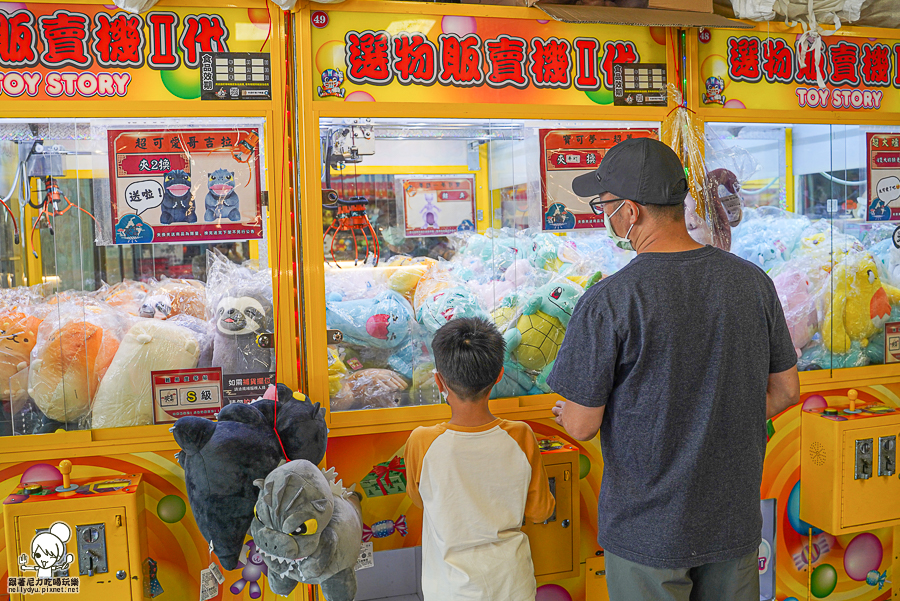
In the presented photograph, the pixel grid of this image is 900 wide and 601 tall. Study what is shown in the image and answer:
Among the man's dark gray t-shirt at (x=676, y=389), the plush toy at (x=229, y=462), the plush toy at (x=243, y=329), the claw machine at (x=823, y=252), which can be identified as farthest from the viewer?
the claw machine at (x=823, y=252)

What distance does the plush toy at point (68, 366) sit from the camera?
2328 millimetres

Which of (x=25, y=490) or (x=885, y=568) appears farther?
(x=885, y=568)

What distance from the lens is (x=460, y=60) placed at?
8.36 ft

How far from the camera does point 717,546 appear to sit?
5.36 feet

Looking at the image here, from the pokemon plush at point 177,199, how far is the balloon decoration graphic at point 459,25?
107cm

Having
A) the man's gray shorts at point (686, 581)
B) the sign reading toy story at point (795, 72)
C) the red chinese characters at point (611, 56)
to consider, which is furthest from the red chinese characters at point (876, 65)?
the man's gray shorts at point (686, 581)

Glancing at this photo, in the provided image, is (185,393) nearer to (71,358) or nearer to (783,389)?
(71,358)

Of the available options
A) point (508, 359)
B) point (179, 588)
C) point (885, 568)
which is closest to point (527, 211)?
point (508, 359)

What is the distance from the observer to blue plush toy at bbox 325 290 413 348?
2562 millimetres

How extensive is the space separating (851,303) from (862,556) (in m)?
1.18

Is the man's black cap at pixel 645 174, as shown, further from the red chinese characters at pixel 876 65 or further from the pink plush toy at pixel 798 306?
the red chinese characters at pixel 876 65

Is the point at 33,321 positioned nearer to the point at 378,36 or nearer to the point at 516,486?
the point at 378,36

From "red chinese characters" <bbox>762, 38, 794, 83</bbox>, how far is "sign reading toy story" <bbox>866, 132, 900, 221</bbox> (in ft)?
1.80

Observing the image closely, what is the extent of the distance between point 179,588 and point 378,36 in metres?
2.10
